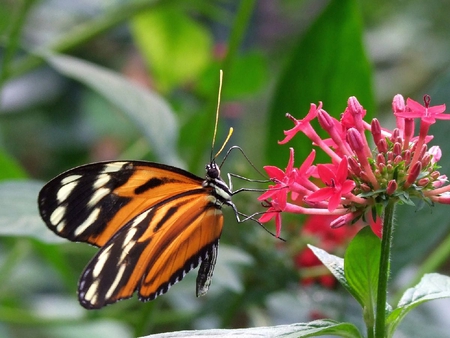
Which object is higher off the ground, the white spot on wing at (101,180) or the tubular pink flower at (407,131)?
the tubular pink flower at (407,131)

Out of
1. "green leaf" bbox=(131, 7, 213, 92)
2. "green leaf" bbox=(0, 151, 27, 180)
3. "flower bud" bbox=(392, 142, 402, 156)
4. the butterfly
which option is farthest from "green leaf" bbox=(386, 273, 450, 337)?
"green leaf" bbox=(131, 7, 213, 92)

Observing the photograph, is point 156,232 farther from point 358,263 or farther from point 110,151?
point 110,151

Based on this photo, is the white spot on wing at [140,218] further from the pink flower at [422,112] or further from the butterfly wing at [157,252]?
the pink flower at [422,112]

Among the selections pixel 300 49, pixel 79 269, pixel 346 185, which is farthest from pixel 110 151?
pixel 346 185

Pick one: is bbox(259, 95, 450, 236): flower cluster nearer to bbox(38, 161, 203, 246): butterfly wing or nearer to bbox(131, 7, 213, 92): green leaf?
bbox(38, 161, 203, 246): butterfly wing

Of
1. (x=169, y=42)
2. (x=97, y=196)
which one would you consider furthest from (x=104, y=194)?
(x=169, y=42)

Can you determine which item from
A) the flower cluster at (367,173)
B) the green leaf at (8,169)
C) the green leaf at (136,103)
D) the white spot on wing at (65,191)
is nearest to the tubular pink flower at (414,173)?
the flower cluster at (367,173)

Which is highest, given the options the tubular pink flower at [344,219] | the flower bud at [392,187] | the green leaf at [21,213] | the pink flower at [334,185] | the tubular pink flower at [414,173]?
the tubular pink flower at [414,173]

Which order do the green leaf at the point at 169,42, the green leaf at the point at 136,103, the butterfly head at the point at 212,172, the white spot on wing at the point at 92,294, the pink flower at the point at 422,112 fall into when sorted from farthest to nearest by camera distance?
the green leaf at the point at 169,42 < the green leaf at the point at 136,103 < the butterfly head at the point at 212,172 < the white spot on wing at the point at 92,294 < the pink flower at the point at 422,112

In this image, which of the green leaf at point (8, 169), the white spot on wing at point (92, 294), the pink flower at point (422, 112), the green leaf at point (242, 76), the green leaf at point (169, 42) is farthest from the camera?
the green leaf at point (169, 42)
